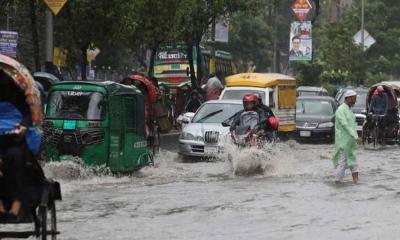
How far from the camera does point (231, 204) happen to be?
42.9ft

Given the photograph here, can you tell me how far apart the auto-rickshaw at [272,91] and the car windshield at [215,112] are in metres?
3.40

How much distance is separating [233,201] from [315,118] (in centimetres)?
1579

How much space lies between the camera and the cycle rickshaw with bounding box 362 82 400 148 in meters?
26.0

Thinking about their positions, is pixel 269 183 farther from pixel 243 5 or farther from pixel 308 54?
pixel 308 54

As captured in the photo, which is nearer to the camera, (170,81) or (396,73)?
(170,81)

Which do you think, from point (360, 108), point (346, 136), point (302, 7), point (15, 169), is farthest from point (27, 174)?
point (302, 7)

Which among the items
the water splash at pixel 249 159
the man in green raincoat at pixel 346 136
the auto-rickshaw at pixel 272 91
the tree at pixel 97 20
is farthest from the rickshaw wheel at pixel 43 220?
the auto-rickshaw at pixel 272 91

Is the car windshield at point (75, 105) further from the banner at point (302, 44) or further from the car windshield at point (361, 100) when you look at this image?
the banner at point (302, 44)

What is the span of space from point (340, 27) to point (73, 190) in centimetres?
4798

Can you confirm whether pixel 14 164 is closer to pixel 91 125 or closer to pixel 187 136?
pixel 91 125

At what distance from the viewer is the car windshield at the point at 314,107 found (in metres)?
29.6

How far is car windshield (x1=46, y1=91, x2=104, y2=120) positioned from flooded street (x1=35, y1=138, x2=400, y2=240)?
114 cm

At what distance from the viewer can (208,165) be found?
65.6ft

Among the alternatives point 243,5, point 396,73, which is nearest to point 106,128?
point 243,5
